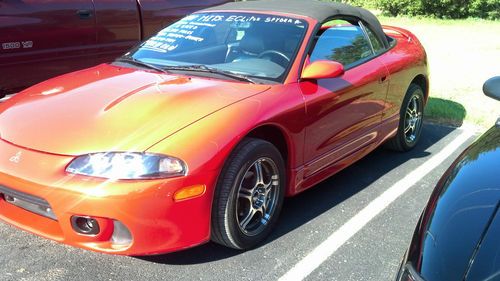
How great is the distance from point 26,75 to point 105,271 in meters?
3.14

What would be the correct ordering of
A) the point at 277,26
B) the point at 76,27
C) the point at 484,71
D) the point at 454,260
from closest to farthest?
the point at 454,260 → the point at 277,26 → the point at 76,27 → the point at 484,71

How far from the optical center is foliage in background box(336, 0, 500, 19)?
53.6ft

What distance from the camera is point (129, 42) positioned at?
634 cm

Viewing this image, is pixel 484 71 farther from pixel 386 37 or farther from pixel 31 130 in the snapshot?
pixel 31 130

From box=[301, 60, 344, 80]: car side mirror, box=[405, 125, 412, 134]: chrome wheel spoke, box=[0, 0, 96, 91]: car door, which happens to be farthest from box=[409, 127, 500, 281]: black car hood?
box=[0, 0, 96, 91]: car door

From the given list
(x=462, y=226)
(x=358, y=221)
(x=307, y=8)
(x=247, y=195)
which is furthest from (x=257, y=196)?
(x=307, y=8)

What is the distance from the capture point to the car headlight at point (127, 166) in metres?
2.67

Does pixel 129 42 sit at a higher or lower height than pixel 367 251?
higher

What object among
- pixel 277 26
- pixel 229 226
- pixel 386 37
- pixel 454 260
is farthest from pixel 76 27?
pixel 454 260

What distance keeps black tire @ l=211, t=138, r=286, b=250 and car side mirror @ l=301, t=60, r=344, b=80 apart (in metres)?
0.62

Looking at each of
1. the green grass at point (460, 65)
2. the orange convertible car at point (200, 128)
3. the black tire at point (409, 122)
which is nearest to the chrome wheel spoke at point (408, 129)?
the black tire at point (409, 122)

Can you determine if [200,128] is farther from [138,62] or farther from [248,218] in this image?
[138,62]

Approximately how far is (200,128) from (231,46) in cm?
125

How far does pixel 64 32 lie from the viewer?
222 inches
